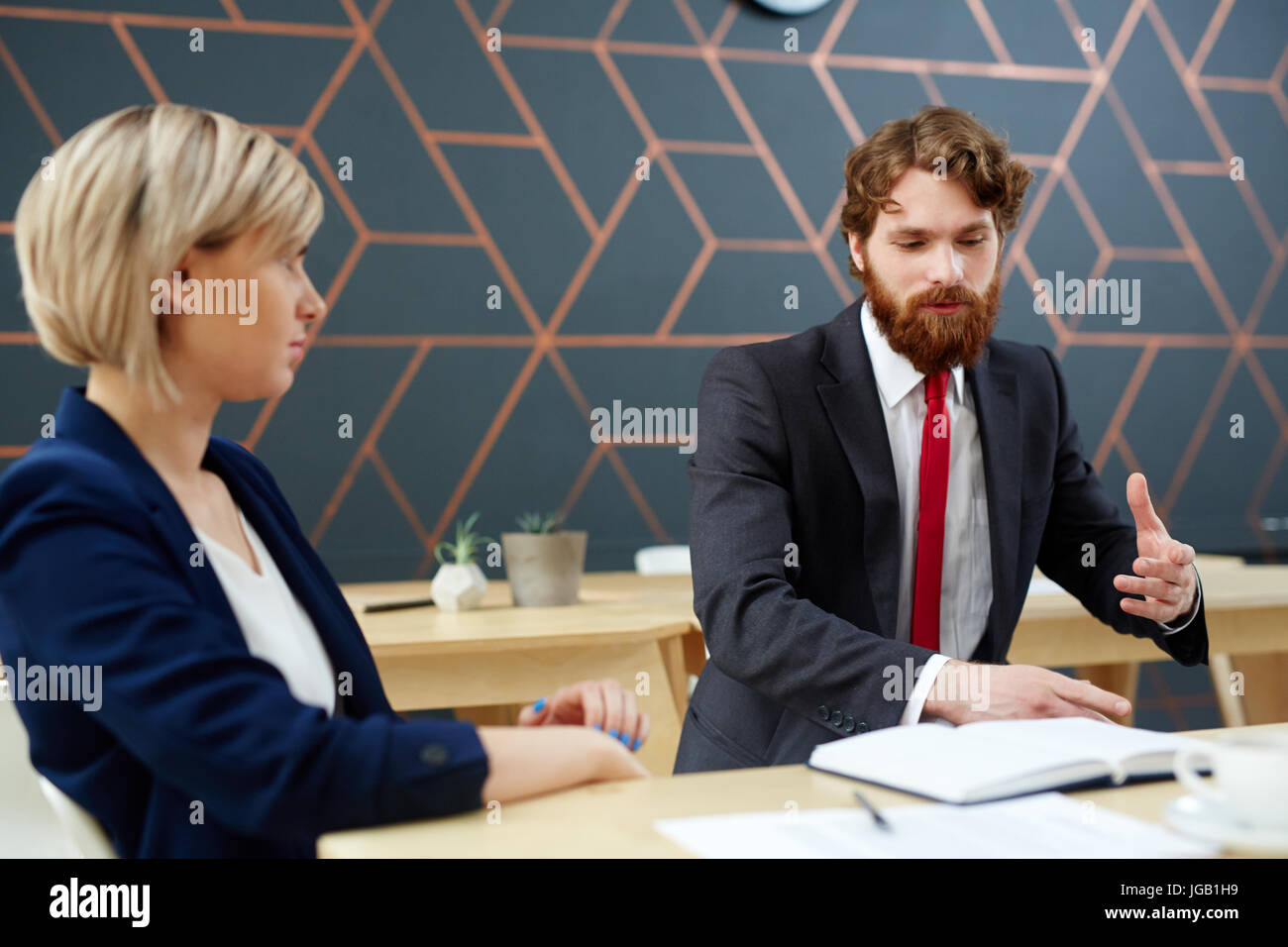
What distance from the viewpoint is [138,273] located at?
1.02m

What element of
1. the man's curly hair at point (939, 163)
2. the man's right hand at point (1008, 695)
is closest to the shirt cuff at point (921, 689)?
the man's right hand at point (1008, 695)

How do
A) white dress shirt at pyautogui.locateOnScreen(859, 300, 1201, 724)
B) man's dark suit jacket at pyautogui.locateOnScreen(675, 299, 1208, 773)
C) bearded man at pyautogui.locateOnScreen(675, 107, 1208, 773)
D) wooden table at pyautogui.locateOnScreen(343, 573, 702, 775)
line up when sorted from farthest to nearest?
1. wooden table at pyautogui.locateOnScreen(343, 573, 702, 775)
2. white dress shirt at pyautogui.locateOnScreen(859, 300, 1201, 724)
3. bearded man at pyautogui.locateOnScreen(675, 107, 1208, 773)
4. man's dark suit jacket at pyautogui.locateOnScreen(675, 299, 1208, 773)

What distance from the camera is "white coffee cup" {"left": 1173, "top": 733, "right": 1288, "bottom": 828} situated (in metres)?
0.89

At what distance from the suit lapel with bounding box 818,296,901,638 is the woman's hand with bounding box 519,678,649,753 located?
1.88 ft

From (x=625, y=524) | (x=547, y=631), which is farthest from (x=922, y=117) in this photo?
(x=625, y=524)

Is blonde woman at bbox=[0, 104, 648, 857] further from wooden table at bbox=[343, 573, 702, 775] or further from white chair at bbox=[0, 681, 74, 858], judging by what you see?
wooden table at bbox=[343, 573, 702, 775]

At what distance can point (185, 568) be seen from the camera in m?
1.00

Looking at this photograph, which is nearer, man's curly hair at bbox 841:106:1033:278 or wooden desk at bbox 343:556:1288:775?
man's curly hair at bbox 841:106:1033:278

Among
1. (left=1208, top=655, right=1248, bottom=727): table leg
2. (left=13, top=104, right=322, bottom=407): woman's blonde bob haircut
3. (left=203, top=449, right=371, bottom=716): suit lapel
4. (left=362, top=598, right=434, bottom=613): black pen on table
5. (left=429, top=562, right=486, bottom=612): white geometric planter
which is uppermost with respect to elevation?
(left=13, top=104, right=322, bottom=407): woman's blonde bob haircut

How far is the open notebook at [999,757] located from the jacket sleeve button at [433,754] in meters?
0.39

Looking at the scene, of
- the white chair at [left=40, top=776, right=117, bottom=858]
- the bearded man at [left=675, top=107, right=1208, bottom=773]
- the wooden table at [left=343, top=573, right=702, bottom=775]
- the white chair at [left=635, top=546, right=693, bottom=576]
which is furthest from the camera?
the white chair at [left=635, top=546, right=693, bottom=576]

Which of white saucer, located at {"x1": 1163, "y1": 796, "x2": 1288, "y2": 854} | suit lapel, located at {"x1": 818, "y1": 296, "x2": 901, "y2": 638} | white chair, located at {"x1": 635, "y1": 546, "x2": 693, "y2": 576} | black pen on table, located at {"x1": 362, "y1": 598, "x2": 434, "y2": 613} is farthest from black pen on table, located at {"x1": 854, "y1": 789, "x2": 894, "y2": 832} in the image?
white chair, located at {"x1": 635, "y1": 546, "x2": 693, "y2": 576}
